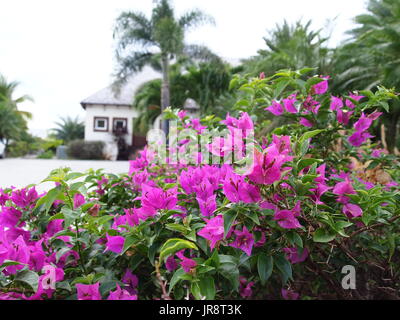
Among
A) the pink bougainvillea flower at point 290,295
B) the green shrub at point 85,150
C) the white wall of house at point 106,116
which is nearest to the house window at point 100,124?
the white wall of house at point 106,116

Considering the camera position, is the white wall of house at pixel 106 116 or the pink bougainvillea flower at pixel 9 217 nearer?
the pink bougainvillea flower at pixel 9 217

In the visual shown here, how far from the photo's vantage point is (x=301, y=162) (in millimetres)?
873

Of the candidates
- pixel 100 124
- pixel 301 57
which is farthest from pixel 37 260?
pixel 100 124

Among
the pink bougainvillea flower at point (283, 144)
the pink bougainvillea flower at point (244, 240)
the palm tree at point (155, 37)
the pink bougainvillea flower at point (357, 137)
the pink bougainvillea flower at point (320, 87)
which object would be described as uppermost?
the palm tree at point (155, 37)

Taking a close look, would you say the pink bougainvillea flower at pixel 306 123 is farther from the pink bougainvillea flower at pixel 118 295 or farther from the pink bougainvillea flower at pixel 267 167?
the pink bougainvillea flower at pixel 118 295

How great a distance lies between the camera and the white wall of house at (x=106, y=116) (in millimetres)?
21656

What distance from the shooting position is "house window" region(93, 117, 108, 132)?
21.8 metres

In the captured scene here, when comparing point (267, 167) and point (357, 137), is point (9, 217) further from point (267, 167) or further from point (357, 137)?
point (357, 137)

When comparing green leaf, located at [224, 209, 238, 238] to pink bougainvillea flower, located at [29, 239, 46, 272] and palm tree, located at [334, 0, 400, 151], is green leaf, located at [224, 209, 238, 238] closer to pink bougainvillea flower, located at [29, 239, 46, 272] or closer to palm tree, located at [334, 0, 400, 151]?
pink bougainvillea flower, located at [29, 239, 46, 272]

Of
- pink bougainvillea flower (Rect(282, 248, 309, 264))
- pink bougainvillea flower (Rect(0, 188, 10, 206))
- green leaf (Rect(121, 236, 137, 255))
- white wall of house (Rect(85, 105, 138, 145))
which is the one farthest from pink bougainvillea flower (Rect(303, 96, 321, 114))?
white wall of house (Rect(85, 105, 138, 145))

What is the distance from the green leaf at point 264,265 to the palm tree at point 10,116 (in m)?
21.7

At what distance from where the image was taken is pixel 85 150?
64.5 ft

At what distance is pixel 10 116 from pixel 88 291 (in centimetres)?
2185

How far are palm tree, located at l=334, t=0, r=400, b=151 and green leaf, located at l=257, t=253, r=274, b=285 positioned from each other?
585cm
